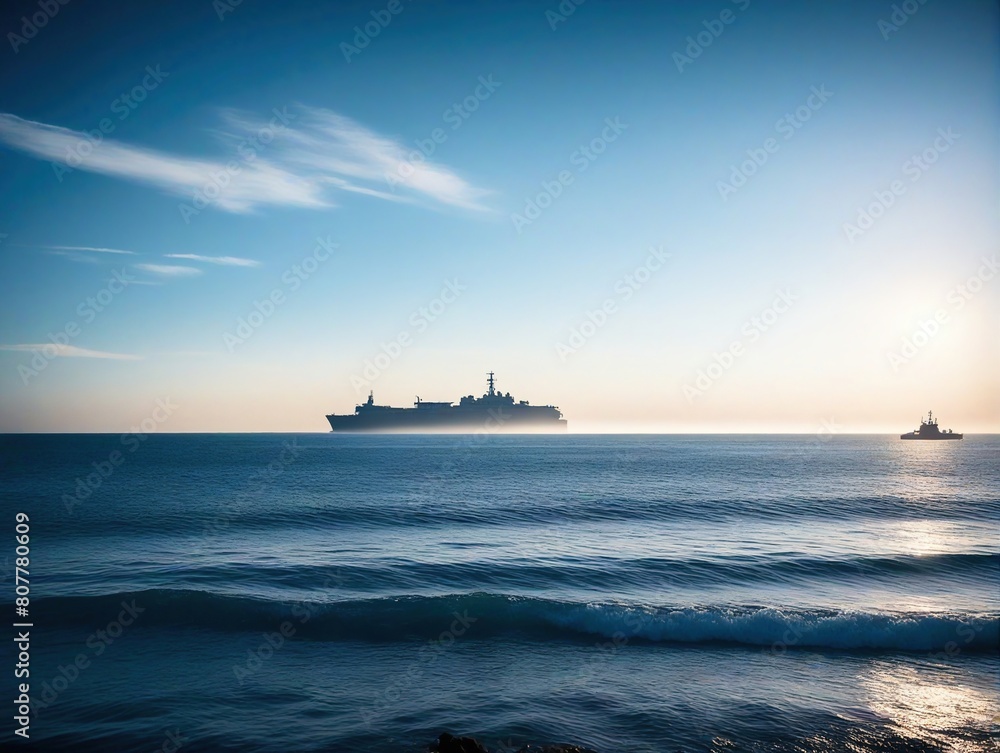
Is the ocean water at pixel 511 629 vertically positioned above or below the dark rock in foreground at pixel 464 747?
below

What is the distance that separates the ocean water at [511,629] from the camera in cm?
1123

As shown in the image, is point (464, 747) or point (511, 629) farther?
point (511, 629)

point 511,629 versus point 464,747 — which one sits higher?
point 464,747

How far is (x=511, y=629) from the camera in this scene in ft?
56.3

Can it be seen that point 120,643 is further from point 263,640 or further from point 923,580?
point 923,580

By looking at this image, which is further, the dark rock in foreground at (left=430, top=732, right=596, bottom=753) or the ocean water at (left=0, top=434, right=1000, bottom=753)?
the ocean water at (left=0, top=434, right=1000, bottom=753)

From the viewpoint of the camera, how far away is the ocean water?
11.2 metres

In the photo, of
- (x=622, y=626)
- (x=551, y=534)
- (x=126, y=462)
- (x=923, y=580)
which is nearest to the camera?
(x=622, y=626)

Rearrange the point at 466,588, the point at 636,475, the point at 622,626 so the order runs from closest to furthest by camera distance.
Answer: the point at 622,626 < the point at 466,588 < the point at 636,475

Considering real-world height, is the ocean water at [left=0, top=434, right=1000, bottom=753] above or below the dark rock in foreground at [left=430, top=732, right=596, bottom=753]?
below

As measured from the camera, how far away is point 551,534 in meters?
30.2

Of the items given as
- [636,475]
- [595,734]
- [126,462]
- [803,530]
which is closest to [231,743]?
[595,734]

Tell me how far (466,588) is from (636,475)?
43940 millimetres

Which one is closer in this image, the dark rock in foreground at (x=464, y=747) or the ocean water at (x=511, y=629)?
the dark rock in foreground at (x=464, y=747)
